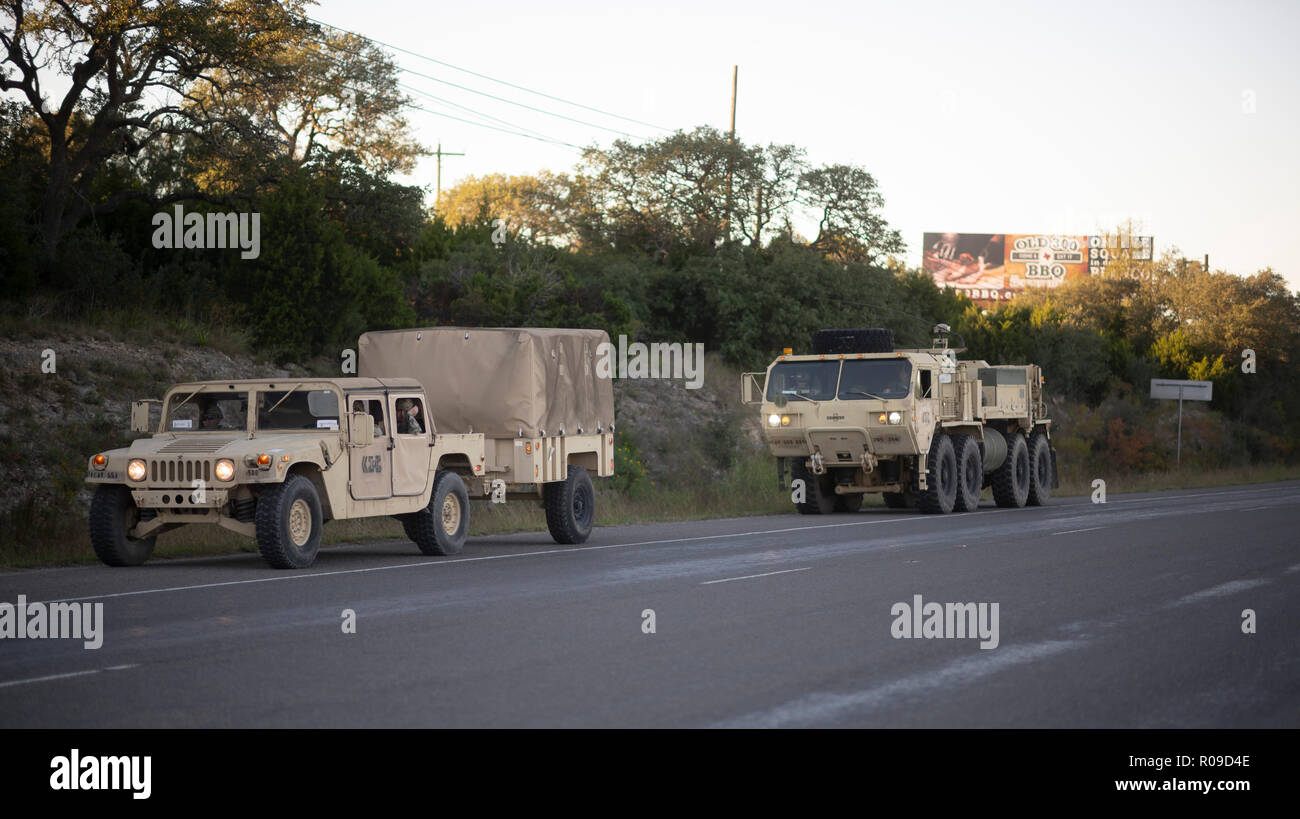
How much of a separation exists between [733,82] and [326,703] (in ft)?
161

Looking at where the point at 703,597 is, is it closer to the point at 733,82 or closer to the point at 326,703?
the point at 326,703

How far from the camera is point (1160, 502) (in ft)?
106

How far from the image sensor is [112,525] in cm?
1523

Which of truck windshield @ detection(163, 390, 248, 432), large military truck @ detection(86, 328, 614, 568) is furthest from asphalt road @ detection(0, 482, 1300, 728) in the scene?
truck windshield @ detection(163, 390, 248, 432)

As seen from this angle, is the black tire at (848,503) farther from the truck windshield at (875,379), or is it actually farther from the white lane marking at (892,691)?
the white lane marking at (892,691)

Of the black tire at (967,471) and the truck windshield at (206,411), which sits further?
the black tire at (967,471)

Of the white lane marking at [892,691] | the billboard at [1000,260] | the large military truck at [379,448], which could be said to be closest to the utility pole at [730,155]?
the large military truck at [379,448]

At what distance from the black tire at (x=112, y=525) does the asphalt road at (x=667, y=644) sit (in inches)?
8.8

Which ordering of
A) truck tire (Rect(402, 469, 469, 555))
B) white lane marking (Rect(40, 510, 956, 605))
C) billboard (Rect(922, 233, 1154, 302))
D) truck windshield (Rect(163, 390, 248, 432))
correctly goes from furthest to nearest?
billboard (Rect(922, 233, 1154, 302)) < truck tire (Rect(402, 469, 469, 555)) < truck windshield (Rect(163, 390, 248, 432)) < white lane marking (Rect(40, 510, 956, 605))

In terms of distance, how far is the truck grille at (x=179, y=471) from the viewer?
14.9 m

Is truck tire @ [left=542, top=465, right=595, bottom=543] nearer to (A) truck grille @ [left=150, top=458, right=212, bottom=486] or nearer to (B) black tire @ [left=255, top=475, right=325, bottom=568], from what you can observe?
(B) black tire @ [left=255, top=475, right=325, bottom=568]

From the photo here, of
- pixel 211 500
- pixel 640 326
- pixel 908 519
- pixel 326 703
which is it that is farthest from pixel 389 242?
pixel 326 703

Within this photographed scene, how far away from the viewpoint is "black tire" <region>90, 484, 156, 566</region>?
49.9 feet

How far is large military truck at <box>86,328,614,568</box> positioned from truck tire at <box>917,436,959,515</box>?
8723 millimetres
